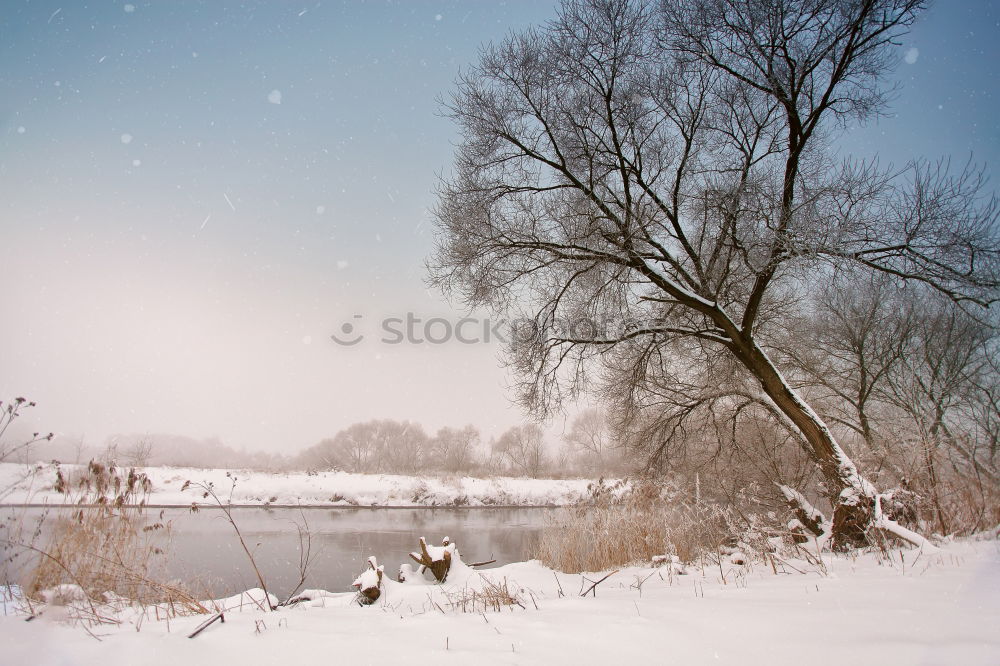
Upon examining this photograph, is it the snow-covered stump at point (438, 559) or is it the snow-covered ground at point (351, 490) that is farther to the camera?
the snow-covered ground at point (351, 490)

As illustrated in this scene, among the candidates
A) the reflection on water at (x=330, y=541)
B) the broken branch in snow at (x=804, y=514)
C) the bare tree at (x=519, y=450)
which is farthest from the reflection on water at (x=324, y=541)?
the bare tree at (x=519, y=450)

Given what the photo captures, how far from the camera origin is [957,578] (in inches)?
105

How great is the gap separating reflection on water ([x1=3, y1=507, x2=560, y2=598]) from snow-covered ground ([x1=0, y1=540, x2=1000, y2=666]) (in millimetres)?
2713

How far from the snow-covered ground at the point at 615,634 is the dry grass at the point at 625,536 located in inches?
181

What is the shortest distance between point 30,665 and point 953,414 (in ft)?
46.7

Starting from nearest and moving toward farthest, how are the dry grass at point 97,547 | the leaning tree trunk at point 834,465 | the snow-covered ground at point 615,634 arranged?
the snow-covered ground at point 615,634
the dry grass at point 97,547
the leaning tree trunk at point 834,465

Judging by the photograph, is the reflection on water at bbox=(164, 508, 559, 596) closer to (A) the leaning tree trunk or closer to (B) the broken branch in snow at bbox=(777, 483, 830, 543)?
(B) the broken branch in snow at bbox=(777, 483, 830, 543)

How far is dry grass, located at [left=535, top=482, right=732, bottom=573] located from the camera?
7086 millimetres

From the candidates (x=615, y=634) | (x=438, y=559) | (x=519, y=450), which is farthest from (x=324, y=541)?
(x=519, y=450)

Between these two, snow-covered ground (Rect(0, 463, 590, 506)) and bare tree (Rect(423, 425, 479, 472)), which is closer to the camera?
snow-covered ground (Rect(0, 463, 590, 506))

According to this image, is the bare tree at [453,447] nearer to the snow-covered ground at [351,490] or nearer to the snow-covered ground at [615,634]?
the snow-covered ground at [351,490]

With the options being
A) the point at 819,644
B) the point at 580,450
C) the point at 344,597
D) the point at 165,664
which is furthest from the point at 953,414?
the point at 580,450

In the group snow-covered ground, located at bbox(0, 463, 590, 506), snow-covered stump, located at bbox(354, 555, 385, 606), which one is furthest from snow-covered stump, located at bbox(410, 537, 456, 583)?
snow-covered ground, located at bbox(0, 463, 590, 506)

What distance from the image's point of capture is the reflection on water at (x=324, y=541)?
7720 mm
